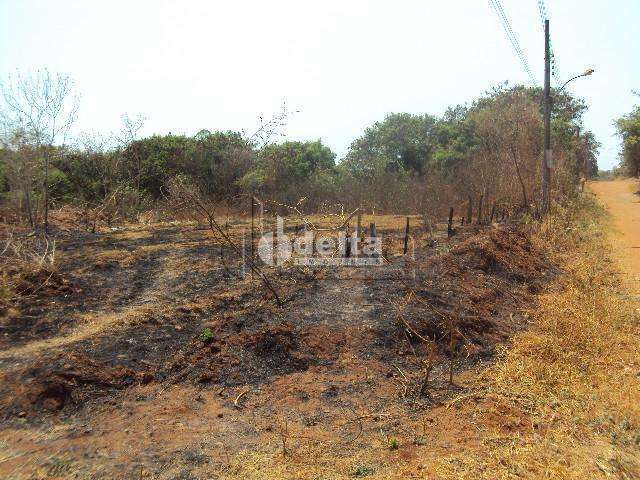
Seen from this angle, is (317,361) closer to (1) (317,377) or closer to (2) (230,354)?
(1) (317,377)

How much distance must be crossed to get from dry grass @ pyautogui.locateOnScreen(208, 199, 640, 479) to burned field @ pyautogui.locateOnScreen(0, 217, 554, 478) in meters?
0.23

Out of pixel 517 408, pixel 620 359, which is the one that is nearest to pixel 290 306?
pixel 517 408

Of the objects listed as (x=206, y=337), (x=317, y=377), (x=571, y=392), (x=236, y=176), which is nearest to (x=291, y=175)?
(x=236, y=176)

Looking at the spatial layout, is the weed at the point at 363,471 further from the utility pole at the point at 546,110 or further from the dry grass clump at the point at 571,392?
the utility pole at the point at 546,110

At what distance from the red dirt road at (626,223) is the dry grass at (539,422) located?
3.36 meters

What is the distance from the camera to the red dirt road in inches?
414

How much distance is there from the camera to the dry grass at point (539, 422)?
3547 mm

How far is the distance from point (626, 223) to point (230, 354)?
713 inches

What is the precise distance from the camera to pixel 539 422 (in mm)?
4230

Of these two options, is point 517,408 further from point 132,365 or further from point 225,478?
point 132,365

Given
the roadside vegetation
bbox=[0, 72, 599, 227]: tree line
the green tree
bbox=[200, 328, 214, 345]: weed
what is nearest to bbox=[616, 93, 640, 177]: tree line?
the green tree

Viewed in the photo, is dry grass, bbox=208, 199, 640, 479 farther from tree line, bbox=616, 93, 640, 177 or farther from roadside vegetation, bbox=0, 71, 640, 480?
tree line, bbox=616, 93, 640, 177

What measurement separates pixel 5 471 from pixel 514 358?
4.51 m

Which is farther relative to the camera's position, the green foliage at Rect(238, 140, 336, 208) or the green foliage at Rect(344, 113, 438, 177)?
the green foliage at Rect(344, 113, 438, 177)
